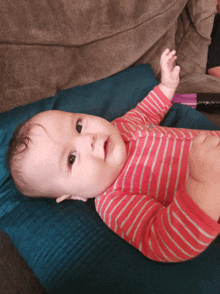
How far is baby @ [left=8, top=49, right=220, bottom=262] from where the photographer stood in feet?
1.63

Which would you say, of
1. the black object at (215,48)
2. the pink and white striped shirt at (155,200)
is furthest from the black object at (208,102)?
the black object at (215,48)

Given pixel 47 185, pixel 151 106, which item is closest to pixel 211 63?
pixel 151 106

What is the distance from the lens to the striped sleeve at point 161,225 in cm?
48

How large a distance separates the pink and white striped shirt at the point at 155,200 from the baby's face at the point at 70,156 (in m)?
0.07

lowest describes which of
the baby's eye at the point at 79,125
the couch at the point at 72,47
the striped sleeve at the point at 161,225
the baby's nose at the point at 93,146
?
the striped sleeve at the point at 161,225

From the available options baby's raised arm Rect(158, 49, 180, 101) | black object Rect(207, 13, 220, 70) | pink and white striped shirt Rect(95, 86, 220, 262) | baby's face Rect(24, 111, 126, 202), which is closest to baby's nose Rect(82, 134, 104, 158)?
baby's face Rect(24, 111, 126, 202)

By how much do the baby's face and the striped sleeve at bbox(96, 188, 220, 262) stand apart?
100mm

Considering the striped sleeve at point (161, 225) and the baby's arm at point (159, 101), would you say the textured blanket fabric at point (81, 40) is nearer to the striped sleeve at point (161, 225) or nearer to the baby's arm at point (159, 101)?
the baby's arm at point (159, 101)

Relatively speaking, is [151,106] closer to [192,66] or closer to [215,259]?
[192,66]

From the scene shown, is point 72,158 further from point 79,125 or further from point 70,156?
point 79,125

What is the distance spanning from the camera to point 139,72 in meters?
1.06

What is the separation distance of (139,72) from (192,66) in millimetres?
451

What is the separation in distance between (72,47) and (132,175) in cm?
58

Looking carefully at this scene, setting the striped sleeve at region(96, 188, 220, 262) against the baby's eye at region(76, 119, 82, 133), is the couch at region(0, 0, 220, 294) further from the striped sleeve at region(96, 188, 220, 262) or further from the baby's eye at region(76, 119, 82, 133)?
the baby's eye at region(76, 119, 82, 133)
